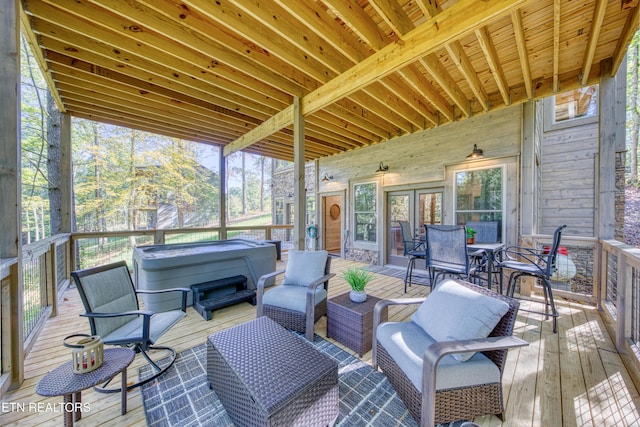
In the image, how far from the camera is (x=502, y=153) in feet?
13.5

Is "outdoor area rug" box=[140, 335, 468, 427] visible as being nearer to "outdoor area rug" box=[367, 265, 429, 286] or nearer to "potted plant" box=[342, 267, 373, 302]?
"potted plant" box=[342, 267, 373, 302]

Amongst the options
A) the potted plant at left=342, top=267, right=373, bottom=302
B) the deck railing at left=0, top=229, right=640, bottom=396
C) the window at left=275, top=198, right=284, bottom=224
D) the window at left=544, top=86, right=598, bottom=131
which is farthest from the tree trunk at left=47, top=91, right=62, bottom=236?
the window at left=544, top=86, right=598, bottom=131

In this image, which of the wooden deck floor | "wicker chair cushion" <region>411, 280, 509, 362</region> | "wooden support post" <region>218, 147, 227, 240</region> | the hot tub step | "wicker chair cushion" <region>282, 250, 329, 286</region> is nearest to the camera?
"wicker chair cushion" <region>411, 280, 509, 362</region>

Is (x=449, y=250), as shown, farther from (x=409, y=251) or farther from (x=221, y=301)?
(x=221, y=301)

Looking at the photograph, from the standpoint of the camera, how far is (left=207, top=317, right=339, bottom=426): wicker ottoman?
1.25m

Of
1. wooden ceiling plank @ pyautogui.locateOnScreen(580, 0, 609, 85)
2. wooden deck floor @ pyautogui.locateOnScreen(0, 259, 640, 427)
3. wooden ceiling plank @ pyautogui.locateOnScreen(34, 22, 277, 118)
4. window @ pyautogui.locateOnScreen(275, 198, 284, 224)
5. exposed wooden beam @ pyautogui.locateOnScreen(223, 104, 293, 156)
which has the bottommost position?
wooden deck floor @ pyautogui.locateOnScreen(0, 259, 640, 427)

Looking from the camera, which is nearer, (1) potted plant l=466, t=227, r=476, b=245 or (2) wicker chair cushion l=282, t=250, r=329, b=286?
(2) wicker chair cushion l=282, t=250, r=329, b=286

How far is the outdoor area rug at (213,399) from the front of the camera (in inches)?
61.7

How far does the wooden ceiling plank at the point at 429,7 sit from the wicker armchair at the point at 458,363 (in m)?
2.36

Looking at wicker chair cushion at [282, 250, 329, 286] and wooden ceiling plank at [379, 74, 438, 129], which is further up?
wooden ceiling plank at [379, 74, 438, 129]

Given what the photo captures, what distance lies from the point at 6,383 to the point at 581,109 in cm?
878

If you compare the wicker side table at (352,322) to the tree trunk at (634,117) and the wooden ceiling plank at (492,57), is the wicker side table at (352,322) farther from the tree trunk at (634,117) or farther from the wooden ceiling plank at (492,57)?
the tree trunk at (634,117)

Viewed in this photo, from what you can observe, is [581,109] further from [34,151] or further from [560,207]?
[34,151]

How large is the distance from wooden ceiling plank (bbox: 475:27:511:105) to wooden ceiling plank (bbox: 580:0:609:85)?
80 cm
